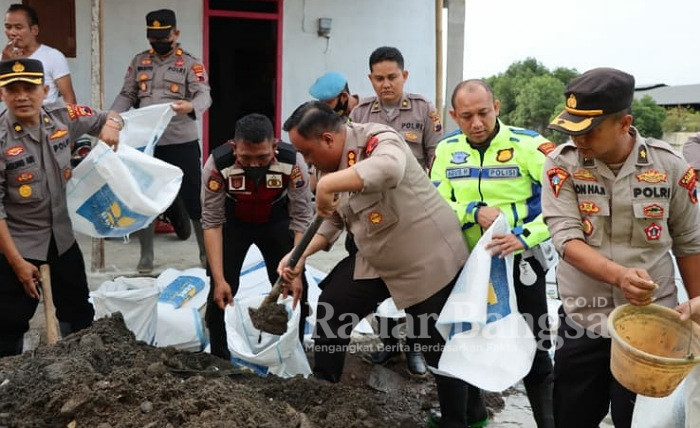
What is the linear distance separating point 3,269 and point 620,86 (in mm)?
3097

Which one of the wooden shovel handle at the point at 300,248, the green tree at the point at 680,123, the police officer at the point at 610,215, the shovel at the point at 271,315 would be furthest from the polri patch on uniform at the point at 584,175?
the green tree at the point at 680,123

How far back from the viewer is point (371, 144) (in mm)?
3006

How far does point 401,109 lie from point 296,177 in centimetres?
95

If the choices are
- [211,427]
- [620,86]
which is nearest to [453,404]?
[211,427]

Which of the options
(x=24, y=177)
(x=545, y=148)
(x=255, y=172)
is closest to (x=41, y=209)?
(x=24, y=177)

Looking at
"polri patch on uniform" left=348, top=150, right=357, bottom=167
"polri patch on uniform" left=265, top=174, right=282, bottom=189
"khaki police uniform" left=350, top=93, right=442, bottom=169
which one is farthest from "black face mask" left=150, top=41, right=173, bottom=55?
"polri patch on uniform" left=348, top=150, right=357, bottom=167

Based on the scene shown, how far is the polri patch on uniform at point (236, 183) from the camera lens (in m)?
3.91

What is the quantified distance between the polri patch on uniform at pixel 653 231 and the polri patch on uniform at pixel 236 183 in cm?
209

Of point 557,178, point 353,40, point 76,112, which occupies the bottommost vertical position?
point 557,178

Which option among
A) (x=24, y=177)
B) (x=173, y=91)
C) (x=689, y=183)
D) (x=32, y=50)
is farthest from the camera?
(x=173, y=91)

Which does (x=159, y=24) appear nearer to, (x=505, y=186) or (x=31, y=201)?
(x=31, y=201)

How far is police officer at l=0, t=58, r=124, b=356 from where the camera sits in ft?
12.4

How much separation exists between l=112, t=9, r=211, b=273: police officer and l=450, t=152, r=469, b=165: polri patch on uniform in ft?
9.21

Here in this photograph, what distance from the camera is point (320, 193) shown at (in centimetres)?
272
